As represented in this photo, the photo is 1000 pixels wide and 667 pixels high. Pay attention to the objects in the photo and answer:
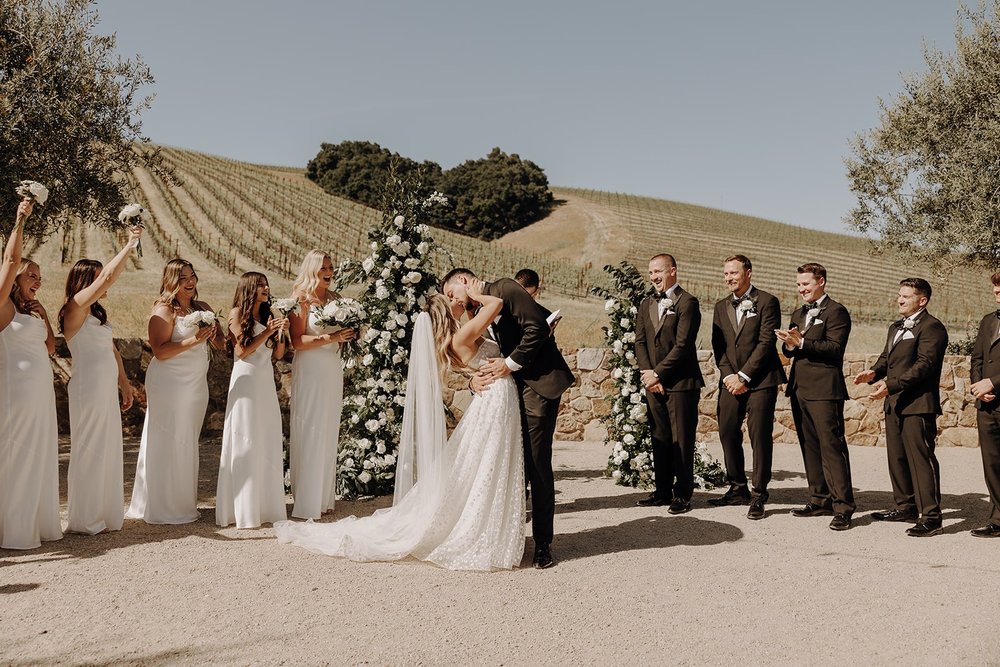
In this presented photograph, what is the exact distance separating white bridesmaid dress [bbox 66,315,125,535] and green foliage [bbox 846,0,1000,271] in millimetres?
14791

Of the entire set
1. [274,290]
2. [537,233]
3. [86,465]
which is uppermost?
[537,233]

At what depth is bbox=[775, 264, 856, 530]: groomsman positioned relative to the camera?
6465mm

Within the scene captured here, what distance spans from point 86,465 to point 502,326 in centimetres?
356

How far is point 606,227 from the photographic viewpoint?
191 ft

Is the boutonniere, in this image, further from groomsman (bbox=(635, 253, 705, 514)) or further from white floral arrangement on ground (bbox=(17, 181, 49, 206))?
white floral arrangement on ground (bbox=(17, 181, 49, 206))

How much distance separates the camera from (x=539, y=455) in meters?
5.28

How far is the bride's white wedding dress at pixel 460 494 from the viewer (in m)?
5.14

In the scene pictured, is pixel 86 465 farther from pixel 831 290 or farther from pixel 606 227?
pixel 606 227

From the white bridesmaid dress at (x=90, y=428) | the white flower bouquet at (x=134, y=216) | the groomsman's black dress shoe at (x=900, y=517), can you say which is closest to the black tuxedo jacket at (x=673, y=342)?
the groomsman's black dress shoe at (x=900, y=517)

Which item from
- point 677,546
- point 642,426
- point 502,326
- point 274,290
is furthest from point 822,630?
point 274,290

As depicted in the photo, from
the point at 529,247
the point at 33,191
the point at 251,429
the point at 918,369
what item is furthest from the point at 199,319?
the point at 529,247

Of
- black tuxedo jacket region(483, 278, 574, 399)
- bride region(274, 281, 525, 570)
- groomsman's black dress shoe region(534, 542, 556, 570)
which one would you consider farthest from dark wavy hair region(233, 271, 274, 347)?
groomsman's black dress shoe region(534, 542, 556, 570)

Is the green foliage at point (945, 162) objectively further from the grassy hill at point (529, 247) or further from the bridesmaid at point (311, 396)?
the bridesmaid at point (311, 396)

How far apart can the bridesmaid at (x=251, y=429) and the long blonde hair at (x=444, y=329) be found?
1.66 meters
